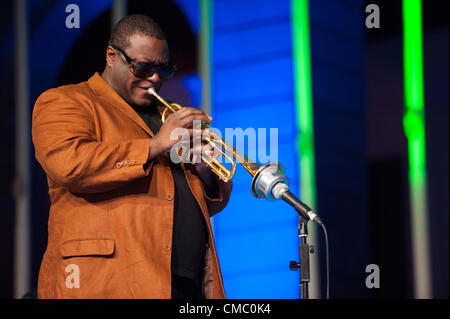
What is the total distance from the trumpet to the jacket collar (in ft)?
0.41

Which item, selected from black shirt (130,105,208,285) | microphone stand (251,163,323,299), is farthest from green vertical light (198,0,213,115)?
microphone stand (251,163,323,299)

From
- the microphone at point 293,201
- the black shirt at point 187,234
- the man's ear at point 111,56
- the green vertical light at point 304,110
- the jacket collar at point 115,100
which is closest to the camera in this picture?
the microphone at point 293,201

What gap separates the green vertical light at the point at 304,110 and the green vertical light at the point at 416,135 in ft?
2.45

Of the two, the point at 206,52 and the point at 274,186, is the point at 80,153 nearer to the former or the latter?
the point at 274,186

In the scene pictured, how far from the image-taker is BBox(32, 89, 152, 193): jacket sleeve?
2.66 metres

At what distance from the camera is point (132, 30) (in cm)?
306

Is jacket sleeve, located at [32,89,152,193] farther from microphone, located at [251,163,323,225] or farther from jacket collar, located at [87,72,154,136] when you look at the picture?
microphone, located at [251,163,323,225]

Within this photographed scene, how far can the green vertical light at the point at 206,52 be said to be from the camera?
5.49m

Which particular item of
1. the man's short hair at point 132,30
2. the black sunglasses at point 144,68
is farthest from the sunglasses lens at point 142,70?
the man's short hair at point 132,30

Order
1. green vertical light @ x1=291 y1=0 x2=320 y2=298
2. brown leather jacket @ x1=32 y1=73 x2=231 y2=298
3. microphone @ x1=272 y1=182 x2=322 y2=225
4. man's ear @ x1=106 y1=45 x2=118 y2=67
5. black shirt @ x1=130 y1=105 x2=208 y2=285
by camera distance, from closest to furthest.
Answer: microphone @ x1=272 y1=182 x2=322 y2=225
brown leather jacket @ x1=32 y1=73 x2=231 y2=298
black shirt @ x1=130 y1=105 x2=208 y2=285
man's ear @ x1=106 y1=45 x2=118 y2=67
green vertical light @ x1=291 y1=0 x2=320 y2=298

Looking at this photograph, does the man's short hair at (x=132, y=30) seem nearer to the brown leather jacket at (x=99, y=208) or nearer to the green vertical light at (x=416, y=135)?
the brown leather jacket at (x=99, y=208)
